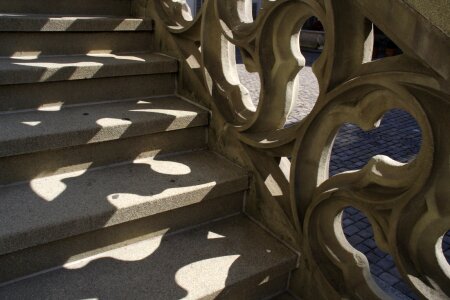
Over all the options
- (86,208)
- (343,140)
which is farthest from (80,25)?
(343,140)

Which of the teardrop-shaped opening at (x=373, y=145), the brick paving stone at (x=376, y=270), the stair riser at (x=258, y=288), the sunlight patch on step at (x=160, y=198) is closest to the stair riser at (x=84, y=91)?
the sunlight patch on step at (x=160, y=198)

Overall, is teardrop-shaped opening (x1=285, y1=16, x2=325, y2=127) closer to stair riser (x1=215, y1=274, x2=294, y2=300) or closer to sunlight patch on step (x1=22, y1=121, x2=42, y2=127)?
stair riser (x1=215, y1=274, x2=294, y2=300)

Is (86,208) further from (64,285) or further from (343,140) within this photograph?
(343,140)

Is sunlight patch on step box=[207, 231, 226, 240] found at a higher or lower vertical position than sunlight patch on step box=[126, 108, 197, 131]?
lower

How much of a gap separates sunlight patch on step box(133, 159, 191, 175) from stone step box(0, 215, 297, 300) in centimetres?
31

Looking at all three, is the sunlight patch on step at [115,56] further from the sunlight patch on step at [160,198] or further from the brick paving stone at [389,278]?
the brick paving stone at [389,278]

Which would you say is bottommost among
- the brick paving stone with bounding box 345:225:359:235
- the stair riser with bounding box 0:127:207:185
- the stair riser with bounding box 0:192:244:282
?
the brick paving stone with bounding box 345:225:359:235

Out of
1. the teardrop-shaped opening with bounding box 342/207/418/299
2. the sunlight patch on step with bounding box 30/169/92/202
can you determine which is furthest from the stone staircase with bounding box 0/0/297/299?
the teardrop-shaped opening with bounding box 342/207/418/299

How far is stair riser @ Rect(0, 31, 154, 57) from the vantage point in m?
2.56

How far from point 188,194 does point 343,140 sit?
3.42 m

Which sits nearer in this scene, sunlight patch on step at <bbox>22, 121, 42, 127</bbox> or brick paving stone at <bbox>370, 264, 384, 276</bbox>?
sunlight patch on step at <bbox>22, 121, 42, 127</bbox>

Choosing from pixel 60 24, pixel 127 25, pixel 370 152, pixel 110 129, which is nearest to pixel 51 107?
pixel 110 129

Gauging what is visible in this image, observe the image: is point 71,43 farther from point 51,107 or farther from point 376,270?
point 376,270

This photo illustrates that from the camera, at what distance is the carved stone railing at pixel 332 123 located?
4.27 feet
